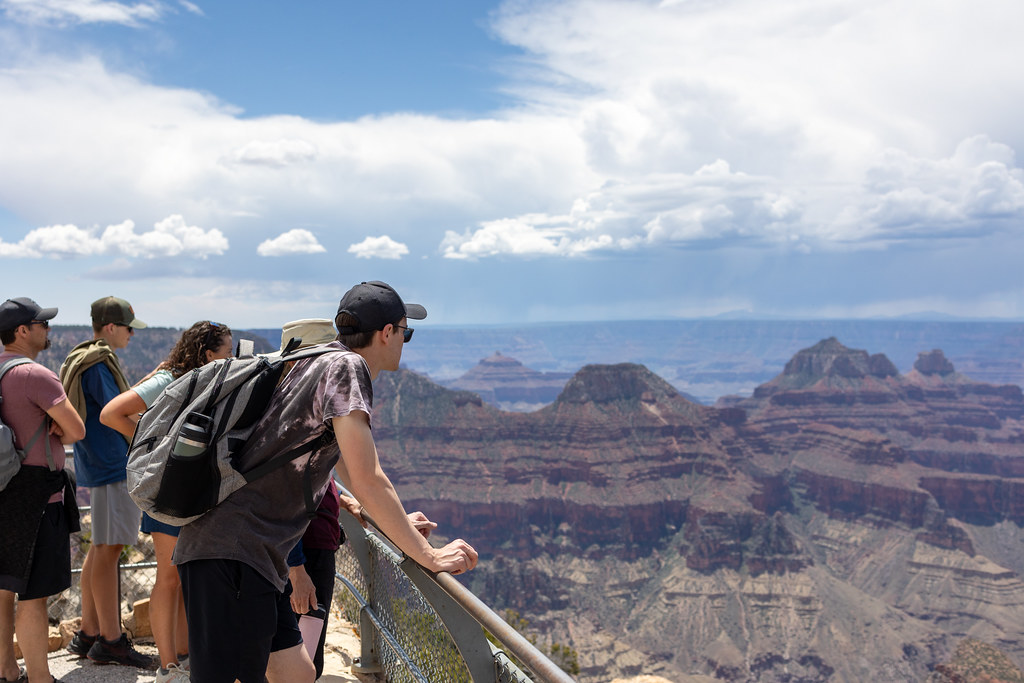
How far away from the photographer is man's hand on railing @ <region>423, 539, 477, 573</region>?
2.48 meters

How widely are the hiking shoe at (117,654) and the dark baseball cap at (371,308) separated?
11.1ft

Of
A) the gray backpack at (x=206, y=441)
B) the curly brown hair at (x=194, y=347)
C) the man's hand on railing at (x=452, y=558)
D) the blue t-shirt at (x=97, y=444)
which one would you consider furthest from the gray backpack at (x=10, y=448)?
the man's hand on railing at (x=452, y=558)

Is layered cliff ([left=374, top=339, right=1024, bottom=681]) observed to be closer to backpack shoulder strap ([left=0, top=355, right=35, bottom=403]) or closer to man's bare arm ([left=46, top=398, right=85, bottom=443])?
man's bare arm ([left=46, top=398, right=85, bottom=443])

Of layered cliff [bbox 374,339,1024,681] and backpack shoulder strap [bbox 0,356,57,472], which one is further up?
backpack shoulder strap [bbox 0,356,57,472]

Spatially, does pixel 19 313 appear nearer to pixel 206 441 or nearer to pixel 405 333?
pixel 206 441

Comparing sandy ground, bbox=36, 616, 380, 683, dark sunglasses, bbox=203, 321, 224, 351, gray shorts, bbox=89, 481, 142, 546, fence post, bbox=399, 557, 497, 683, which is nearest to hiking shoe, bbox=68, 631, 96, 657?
sandy ground, bbox=36, 616, 380, 683

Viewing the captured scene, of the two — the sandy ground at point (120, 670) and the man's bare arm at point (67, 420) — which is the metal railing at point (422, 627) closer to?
the sandy ground at point (120, 670)

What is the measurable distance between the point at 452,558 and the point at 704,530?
115 metres

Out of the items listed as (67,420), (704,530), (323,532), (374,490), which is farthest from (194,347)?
(704,530)

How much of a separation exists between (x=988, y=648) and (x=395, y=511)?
63.9m

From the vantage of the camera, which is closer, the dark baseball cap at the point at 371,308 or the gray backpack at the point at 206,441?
the gray backpack at the point at 206,441

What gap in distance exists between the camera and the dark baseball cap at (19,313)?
4062mm

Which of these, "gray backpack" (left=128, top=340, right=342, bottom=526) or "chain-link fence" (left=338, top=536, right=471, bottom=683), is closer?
"gray backpack" (left=128, top=340, right=342, bottom=526)

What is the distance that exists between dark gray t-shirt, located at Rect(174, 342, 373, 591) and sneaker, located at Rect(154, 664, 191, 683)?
5.73 feet
